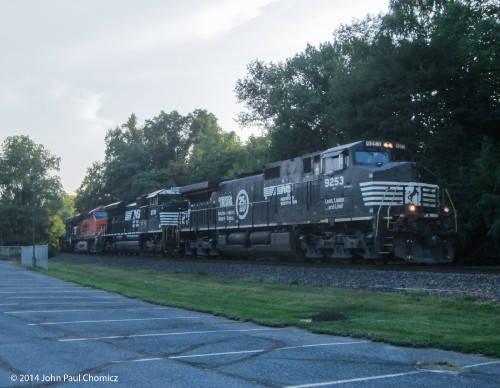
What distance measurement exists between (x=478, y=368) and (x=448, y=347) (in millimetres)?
1168

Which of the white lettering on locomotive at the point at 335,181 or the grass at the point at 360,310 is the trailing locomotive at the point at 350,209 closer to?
the white lettering on locomotive at the point at 335,181

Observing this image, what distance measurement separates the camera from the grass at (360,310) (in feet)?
27.6

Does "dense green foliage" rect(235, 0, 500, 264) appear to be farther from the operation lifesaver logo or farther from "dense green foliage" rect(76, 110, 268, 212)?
"dense green foliage" rect(76, 110, 268, 212)

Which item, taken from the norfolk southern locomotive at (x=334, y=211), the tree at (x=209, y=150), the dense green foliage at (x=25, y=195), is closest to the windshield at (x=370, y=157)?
the norfolk southern locomotive at (x=334, y=211)

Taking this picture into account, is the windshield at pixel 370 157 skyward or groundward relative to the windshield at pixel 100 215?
skyward

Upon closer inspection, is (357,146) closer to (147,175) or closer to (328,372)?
(328,372)

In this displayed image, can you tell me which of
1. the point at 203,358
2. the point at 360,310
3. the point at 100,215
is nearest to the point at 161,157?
the point at 100,215

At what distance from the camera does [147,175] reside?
67.1 metres

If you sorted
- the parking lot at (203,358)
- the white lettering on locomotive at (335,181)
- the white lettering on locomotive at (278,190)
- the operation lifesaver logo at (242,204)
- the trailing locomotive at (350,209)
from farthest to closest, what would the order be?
the operation lifesaver logo at (242,204)
the white lettering on locomotive at (278,190)
the white lettering on locomotive at (335,181)
the trailing locomotive at (350,209)
the parking lot at (203,358)

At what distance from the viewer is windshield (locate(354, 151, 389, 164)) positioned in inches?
787

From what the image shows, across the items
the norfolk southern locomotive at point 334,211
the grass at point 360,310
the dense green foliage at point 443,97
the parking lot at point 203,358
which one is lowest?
the grass at point 360,310

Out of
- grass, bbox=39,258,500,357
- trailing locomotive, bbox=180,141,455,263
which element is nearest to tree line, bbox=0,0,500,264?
trailing locomotive, bbox=180,141,455,263

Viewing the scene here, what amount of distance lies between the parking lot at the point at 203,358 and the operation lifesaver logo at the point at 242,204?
16859 millimetres

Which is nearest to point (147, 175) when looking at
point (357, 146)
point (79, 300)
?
point (357, 146)
